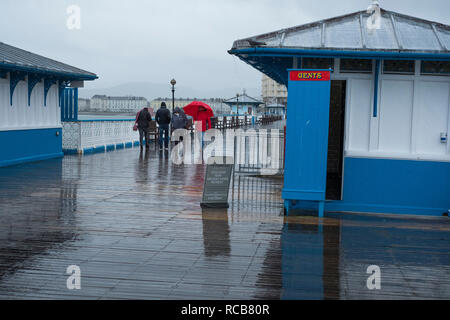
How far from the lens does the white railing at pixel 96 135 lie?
17.2 meters

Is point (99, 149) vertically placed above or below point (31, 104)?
below

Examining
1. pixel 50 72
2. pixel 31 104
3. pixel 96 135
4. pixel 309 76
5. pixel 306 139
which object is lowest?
pixel 96 135

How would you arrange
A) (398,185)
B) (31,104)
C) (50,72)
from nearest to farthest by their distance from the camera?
(398,185) → (50,72) → (31,104)

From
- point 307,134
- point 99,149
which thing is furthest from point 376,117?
point 99,149

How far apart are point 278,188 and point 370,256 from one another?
4.92 m

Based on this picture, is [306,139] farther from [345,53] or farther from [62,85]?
[62,85]

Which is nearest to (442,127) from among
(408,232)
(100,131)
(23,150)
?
(408,232)

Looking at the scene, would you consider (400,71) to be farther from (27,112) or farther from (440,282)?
(27,112)

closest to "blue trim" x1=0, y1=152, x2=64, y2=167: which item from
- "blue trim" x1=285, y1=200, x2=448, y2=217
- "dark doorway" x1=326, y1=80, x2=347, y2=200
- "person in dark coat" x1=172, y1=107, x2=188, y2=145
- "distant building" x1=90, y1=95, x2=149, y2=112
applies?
"person in dark coat" x1=172, y1=107, x2=188, y2=145

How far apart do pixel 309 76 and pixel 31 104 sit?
388 inches

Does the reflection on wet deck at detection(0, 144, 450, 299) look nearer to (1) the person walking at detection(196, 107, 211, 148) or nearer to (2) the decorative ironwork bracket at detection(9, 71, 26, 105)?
(2) the decorative ironwork bracket at detection(9, 71, 26, 105)

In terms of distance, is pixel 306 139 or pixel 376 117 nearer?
pixel 306 139

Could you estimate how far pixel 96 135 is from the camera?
1828 cm

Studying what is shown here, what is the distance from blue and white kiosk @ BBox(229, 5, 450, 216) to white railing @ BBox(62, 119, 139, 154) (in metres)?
10.1
